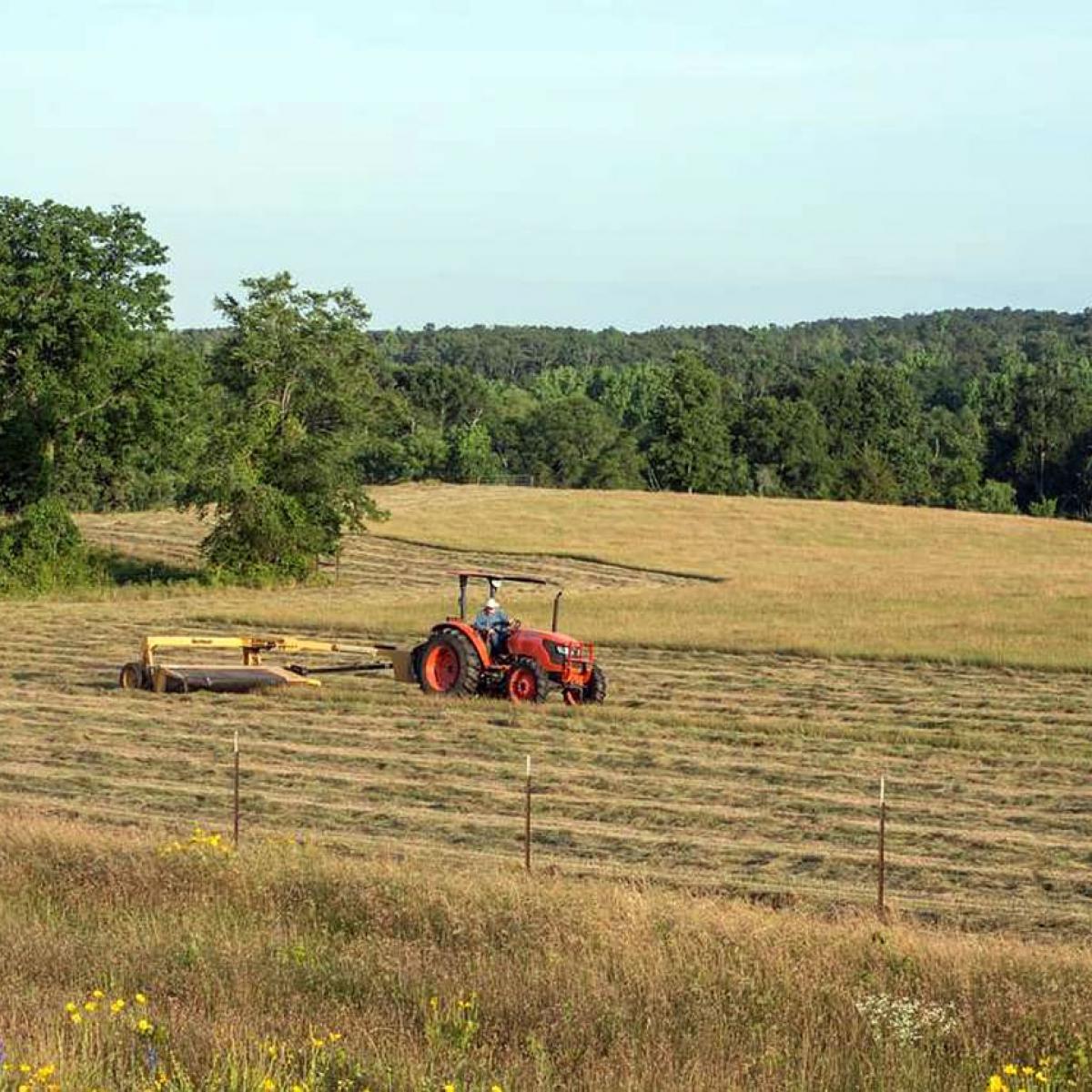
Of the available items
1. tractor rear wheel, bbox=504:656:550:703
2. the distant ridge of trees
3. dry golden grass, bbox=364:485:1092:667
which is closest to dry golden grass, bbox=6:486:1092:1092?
dry golden grass, bbox=364:485:1092:667

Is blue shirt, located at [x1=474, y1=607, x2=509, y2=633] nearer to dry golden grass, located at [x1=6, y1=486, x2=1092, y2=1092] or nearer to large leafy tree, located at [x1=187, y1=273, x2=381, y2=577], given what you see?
dry golden grass, located at [x1=6, y1=486, x2=1092, y2=1092]

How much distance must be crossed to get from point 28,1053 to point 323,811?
11158 mm

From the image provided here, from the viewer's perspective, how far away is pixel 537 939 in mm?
11141

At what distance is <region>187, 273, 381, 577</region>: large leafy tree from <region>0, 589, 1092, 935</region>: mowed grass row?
17.4m

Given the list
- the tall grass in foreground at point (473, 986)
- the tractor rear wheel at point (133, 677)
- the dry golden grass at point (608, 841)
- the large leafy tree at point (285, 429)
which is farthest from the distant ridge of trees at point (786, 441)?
the tall grass in foreground at point (473, 986)

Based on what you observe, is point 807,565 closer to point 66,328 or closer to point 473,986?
point 66,328

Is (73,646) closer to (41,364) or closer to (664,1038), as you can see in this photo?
(41,364)

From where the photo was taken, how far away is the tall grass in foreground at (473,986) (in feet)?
26.5

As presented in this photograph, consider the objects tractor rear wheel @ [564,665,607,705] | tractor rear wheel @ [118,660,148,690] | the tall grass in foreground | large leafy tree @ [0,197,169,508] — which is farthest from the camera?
large leafy tree @ [0,197,169,508]

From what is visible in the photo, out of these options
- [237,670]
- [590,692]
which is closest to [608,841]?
[590,692]

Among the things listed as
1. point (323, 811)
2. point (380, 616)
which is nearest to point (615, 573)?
point (380, 616)

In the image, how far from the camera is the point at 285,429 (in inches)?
1986

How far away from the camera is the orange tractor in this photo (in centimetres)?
2609

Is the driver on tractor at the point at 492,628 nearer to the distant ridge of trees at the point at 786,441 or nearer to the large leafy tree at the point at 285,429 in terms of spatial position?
the large leafy tree at the point at 285,429
